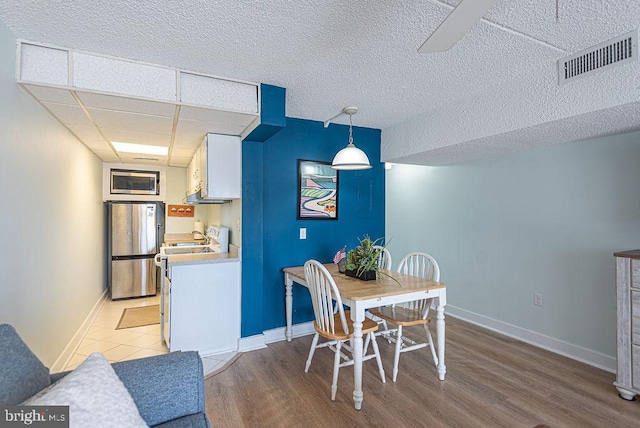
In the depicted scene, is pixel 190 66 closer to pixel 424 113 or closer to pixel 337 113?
pixel 337 113

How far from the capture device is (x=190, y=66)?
7.32ft

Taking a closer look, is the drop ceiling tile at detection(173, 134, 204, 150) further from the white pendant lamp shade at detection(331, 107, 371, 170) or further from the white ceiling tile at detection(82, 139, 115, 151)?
the white pendant lamp shade at detection(331, 107, 371, 170)

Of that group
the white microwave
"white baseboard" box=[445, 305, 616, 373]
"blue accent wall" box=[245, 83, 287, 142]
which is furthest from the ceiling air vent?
the white microwave

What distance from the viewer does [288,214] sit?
11.3ft

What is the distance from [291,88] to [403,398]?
247 centimetres

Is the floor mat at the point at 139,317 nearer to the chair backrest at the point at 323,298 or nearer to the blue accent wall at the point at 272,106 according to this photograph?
the chair backrest at the point at 323,298

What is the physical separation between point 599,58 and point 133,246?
18.3 ft

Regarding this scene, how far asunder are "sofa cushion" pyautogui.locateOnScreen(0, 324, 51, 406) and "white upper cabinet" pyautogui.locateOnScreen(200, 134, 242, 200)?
2030 millimetres

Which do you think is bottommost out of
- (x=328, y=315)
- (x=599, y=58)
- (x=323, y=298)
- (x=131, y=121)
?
(x=328, y=315)

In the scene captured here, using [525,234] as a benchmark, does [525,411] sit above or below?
below

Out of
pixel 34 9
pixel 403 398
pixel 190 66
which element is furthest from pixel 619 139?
pixel 34 9

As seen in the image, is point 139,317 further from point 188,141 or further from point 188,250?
point 188,141

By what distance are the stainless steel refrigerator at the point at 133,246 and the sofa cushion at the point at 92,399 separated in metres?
4.36

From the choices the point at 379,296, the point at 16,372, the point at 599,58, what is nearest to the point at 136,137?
the point at 16,372
